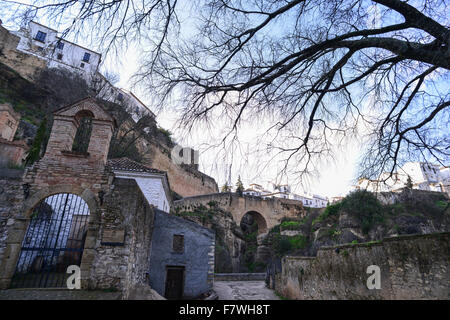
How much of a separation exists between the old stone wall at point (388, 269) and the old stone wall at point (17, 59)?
35.6 metres

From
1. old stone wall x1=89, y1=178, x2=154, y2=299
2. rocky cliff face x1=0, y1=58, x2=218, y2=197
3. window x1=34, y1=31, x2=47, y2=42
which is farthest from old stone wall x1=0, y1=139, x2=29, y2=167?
window x1=34, y1=31, x2=47, y2=42

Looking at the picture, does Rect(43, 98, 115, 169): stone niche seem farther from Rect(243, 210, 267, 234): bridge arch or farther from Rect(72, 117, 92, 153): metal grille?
Rect(243, 210, 267, 234): bridge arch

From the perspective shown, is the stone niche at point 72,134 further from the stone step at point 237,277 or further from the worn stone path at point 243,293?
the stone step at point 237,277

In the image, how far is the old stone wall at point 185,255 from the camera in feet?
37.6

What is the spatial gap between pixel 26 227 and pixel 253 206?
30.0 m

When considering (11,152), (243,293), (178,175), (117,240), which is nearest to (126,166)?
(117,240)

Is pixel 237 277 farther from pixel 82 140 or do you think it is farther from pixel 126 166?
pixel 82 140

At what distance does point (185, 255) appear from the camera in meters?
12.3

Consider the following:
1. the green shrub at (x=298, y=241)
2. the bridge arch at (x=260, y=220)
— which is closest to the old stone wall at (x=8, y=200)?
the green shrub at (x=298, y=241)

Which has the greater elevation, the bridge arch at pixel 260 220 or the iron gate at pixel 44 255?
the bridge arch at pixel 260 220

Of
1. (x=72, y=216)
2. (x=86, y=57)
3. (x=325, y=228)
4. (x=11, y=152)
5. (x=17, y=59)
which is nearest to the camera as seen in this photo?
(x=72, y=216)

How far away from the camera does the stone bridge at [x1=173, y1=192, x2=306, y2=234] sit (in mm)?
29208

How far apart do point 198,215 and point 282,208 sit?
15.7 metres

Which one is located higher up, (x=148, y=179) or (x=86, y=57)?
(x=86, y=57)
